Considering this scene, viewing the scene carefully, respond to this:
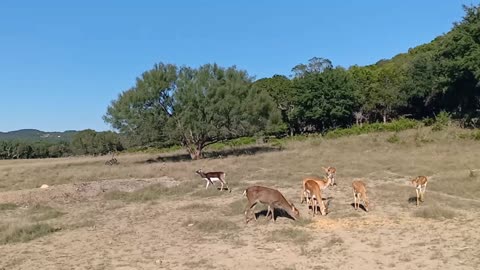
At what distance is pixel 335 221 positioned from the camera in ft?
47.9

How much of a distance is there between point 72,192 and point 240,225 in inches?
461

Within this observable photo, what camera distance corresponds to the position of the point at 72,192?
75.8ft

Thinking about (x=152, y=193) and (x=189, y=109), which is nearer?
(x=152, y=193)

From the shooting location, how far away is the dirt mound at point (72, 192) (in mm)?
21656

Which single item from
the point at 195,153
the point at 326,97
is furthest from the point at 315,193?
the point at 326,97

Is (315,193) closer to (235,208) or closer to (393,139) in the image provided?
(235,208)

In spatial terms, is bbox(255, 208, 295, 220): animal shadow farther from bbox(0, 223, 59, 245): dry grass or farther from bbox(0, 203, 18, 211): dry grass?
bbox(0, 203, 18, 211): dry grass

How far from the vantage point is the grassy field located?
11023 mm

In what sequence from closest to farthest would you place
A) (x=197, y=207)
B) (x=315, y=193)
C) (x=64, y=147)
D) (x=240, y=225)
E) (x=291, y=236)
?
(x=291, y=236) < (x=240, y=225) < (x=315, y=193) < (x=197, y=207) < (x=64, y=147)

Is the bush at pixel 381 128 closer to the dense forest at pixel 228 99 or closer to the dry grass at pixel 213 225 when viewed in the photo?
the dense forest at pixel 228 99

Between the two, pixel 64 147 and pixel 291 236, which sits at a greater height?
pixel 64 147

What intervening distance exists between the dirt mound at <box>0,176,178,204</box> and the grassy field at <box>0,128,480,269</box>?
2.1 inches

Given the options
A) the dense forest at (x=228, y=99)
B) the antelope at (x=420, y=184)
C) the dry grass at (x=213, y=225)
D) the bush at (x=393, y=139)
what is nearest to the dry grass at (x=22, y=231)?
A: the dry grass at (x=213, y=225)

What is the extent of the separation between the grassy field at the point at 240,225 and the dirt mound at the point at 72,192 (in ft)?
0.17
